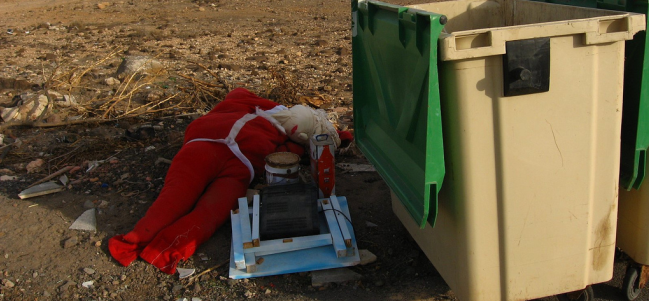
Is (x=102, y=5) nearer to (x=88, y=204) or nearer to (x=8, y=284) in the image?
(x=88, y=204)

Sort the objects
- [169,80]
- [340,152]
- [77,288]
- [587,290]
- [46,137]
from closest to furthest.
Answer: [587,290] → [77,288] → [340,152] → [46,137] → [169,80]

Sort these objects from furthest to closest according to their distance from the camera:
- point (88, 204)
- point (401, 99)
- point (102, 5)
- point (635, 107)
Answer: point (102, 5) < point (88, 204) < point (401, 99) < point (635, 107)

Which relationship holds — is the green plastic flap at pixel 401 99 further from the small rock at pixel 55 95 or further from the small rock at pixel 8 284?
the small rock at pixel 55 95

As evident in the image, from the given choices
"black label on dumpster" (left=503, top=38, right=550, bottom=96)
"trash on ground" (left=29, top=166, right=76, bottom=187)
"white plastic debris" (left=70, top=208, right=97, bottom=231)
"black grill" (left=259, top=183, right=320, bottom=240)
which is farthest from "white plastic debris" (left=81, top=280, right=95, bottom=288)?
"black label on dumpster" (left=503, top=38, right=550, bottom=96)

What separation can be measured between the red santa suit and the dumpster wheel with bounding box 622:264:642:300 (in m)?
2.33

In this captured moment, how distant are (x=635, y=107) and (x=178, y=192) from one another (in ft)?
8.64

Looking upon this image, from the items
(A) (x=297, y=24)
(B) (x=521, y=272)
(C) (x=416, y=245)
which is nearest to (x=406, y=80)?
(B) (x=521, y=272)

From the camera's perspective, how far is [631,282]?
9.63 feet

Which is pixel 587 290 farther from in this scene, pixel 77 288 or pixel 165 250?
pixel 77 288

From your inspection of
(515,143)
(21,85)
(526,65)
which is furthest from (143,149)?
(526,65)

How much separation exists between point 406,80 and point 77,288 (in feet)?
7.13

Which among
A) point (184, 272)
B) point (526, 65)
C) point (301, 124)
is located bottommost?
point (184, 272)

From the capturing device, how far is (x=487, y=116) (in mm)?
2340

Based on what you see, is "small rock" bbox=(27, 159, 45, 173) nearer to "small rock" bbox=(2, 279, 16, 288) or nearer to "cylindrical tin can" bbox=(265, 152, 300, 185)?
"small rock" bbox=(2, 279, 16, 288)
